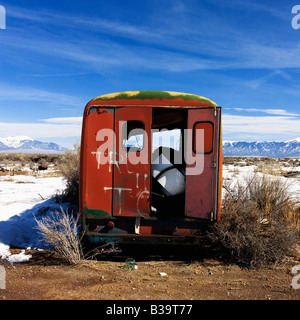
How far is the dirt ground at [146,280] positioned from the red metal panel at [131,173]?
967 millimetres

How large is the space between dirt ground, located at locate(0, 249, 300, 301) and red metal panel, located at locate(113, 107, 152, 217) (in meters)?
0.97

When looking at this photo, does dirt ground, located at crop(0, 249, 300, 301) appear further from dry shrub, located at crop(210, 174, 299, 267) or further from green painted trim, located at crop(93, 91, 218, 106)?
green painted trim, located at crop(93, 91, 218, 106)

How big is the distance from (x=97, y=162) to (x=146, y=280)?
2.02 meters

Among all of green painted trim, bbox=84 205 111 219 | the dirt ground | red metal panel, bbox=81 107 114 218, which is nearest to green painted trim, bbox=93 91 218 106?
red metal panel, bbox=81 107 114 218

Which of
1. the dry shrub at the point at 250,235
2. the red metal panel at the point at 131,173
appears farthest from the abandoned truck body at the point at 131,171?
the dry shrub at the point at 250,235

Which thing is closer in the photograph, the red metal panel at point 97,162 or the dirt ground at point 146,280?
the dirt ground at point 146,280

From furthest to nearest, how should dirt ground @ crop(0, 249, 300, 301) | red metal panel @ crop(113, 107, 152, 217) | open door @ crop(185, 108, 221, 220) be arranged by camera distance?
1. red metal panel @ crop(113, 107, 152, 217)
2. open door @ crop(185, 108, 221, 220)
3. dirt ground @ crop(0, 249, 300, 301)

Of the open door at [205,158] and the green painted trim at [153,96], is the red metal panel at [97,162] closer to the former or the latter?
the green painted trim at [153,96]

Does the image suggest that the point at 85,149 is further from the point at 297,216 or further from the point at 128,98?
the point at 297,216

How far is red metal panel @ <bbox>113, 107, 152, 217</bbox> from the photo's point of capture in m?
4.98

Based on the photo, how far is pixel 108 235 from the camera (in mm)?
4914

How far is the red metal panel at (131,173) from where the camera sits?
4977 millimetres

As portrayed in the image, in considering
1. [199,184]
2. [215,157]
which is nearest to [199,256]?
[199,184]
